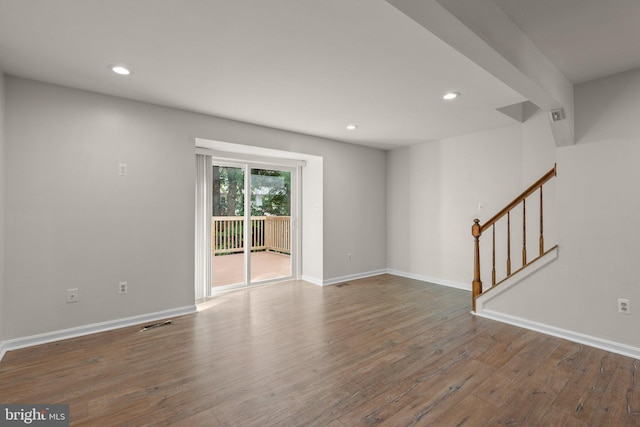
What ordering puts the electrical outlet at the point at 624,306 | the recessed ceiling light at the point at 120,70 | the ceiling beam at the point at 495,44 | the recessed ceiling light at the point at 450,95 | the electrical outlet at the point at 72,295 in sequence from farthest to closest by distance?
the recessed ceiling light at the point at 450,95 < the electrical outlet at the point at 72,295 < the electrical outlet at the point at 624,306 < the recessed ceiling light at the point at 120,70 < the ceiling beam at the point at 495,44

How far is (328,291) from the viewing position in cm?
452

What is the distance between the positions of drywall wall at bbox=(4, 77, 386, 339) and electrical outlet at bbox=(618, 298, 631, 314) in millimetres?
4123

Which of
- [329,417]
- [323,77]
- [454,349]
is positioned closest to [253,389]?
[329,417]

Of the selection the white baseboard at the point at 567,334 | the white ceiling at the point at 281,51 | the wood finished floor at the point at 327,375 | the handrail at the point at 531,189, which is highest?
the white ceiling at the point at 281,51

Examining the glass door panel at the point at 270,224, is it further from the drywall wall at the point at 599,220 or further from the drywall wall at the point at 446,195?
the drywall wall at the point at 599,220

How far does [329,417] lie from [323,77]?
2.50 metres

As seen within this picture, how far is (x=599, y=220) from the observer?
2.72 meters

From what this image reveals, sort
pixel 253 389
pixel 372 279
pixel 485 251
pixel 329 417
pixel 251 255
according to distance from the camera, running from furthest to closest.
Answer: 1. pixel 372 279
2. pixel 251 255
3. pixel 485 251
4. pixel 253 389
5. pixel 329 417

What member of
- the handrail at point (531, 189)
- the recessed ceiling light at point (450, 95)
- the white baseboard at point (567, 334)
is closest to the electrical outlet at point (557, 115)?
the handrail at point (531, 189)

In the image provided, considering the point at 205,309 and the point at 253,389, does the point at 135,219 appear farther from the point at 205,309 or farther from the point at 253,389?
the point at 253,389

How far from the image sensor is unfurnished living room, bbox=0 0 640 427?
1.84m

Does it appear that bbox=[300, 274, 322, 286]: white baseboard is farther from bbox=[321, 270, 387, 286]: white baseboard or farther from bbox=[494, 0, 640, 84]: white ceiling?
bbox=[494, 0, 640, 84]: white ceiling

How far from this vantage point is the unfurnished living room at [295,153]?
1844 mm

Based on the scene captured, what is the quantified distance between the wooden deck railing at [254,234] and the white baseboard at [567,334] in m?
3.13
